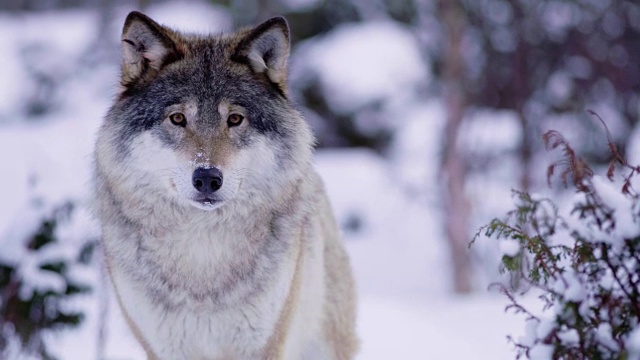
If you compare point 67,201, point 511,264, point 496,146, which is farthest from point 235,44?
point 496,146

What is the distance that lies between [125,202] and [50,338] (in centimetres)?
210

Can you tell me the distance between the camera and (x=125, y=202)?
157 inches

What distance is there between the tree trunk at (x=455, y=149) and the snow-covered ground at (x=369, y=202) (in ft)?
1.80

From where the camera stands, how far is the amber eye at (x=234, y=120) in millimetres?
3859

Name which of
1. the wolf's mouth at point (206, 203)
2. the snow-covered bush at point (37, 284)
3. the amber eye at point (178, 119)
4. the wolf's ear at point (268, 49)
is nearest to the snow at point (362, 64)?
the snow-covered bush at point (37, 284)

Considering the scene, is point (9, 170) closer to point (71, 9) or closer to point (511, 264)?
point (511, 264)

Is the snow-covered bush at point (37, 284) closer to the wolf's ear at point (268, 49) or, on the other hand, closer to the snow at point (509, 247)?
the wolf's ear at point (268, 49)

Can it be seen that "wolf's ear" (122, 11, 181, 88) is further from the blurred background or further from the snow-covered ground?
the blurred background

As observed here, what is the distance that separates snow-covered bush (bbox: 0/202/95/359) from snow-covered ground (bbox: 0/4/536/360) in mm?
108

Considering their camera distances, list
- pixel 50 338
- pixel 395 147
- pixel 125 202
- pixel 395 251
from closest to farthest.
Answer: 1. pixel 125 202
2. pixel 50 338
3. pixel 395 251
4. pixel 395 147

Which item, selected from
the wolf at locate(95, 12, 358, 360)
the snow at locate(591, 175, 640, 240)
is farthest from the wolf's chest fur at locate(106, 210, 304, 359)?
the snow at locate(591, 175, 640, 240)

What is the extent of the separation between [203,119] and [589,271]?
1.76 m

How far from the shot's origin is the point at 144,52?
13.3 feet

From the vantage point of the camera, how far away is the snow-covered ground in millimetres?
6973
